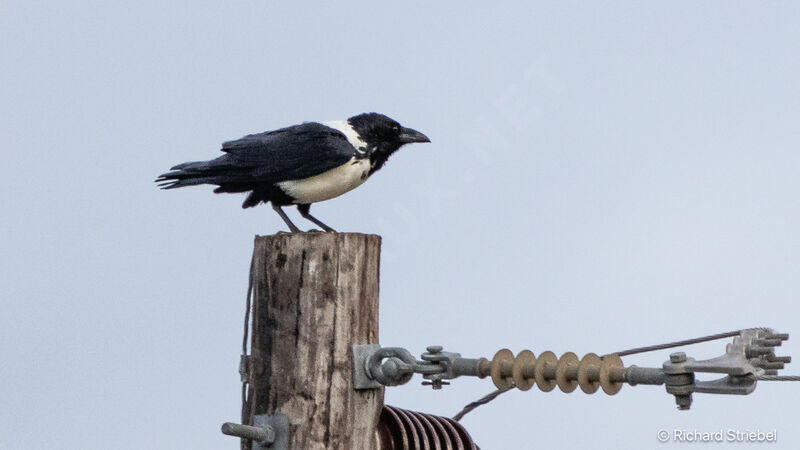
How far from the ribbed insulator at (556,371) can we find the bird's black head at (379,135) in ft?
7.19

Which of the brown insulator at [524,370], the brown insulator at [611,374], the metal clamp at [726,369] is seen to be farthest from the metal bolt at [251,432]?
the metal clamp at [726,369]

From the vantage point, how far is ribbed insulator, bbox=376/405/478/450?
19.1ft

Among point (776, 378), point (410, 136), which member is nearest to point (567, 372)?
point (776, 378)

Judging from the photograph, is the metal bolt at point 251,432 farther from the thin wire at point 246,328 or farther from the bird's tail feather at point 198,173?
the bird's tail feather at point 198,173

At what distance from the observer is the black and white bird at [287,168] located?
7004 millimetres

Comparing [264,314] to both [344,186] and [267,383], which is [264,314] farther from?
[344,186]

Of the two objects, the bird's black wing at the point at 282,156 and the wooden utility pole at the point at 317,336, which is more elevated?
the bird's black wing at the point at 282,156

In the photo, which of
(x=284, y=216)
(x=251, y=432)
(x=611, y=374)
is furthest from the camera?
(x=284, y=216)

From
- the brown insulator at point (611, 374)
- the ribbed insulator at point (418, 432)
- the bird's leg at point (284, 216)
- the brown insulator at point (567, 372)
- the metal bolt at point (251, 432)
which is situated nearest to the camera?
the brown insulator at point (611, 374)

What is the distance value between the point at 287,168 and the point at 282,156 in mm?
79

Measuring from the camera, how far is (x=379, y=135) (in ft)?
24.6

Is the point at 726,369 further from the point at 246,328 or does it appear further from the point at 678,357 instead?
the point at 246,328

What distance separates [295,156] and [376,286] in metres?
1.46

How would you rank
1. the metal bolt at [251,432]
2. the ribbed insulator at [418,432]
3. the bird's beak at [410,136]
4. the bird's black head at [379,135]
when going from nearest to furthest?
the metal bolt at [251,432]
the ribbed insulator at [418,432]
the bird's black head at [379,135]
the bird's beak at [410,136]
